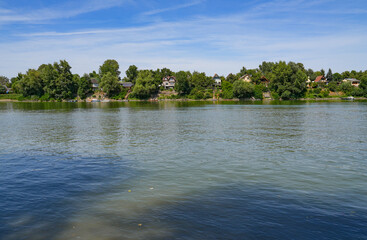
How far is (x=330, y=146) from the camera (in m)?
24.2

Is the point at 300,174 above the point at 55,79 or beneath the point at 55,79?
beneath

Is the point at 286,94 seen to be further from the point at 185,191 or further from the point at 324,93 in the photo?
the point at 185,191

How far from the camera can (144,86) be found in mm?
170000

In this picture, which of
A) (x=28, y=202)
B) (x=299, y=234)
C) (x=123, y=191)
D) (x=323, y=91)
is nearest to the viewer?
(x=299, y=234)

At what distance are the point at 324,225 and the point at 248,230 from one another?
2.79m

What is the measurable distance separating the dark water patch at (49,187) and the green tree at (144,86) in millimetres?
144734

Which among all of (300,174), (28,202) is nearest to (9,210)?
(28,202)

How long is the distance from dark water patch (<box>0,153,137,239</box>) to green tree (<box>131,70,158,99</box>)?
475 feet

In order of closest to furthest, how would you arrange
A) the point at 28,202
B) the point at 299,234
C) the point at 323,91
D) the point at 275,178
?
1. the point at 299,234
2. the point at 28,202
3. the point at 275,178
4. the point at 323,91

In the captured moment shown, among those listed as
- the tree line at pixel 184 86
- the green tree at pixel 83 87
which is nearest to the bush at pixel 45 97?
the tree line at pixel 184 86

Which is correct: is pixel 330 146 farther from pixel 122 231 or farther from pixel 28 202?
pixel 28 202

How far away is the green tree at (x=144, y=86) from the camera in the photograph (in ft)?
540

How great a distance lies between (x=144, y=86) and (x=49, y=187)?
15839 centimetres

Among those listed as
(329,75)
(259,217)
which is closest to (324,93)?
(329,75)
